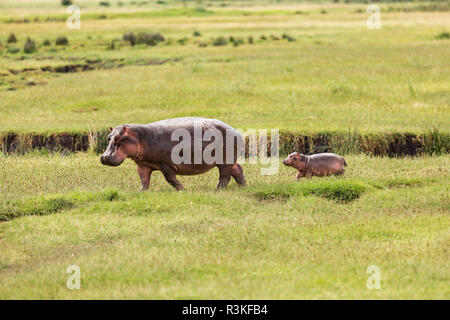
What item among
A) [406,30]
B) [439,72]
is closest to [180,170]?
[439,72]

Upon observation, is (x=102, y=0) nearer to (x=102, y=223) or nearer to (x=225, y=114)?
(x=225, y=114)

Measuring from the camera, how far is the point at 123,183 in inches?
520

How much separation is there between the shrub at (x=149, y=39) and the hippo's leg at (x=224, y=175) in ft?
95.6

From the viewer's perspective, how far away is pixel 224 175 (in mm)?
12383

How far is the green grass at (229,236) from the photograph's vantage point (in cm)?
800

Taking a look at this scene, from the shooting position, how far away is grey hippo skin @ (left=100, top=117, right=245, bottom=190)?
1130 cm

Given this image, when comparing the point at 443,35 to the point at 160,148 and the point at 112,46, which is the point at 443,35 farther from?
the point at 160,148

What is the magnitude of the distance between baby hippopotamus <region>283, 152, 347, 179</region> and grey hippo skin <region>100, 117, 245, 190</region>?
4.07 feet

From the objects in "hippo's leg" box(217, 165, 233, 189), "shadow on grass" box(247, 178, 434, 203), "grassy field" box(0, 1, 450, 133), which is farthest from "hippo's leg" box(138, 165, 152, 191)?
"grassy field" box(0, 1, 450, 133)

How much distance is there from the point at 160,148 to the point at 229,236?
8.23 ft

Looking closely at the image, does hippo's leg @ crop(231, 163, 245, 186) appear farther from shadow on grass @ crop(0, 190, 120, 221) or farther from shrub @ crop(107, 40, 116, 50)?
shrub @ crop(107, 40, 116, 50)

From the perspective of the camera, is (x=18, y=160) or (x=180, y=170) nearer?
(x=180, y=170)
